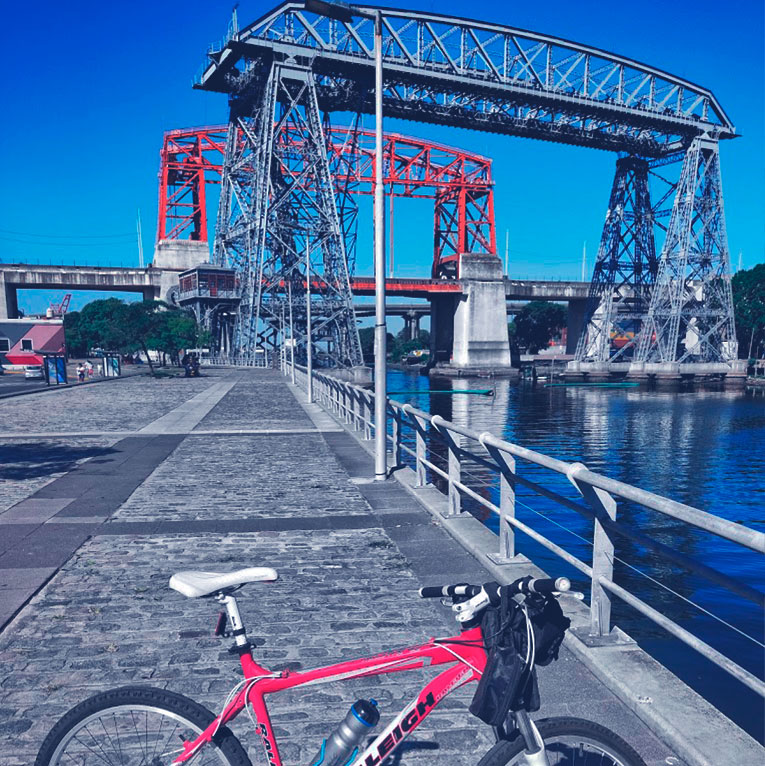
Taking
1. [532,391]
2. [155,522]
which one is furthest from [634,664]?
[532,391]

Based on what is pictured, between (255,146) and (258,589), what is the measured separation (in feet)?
191

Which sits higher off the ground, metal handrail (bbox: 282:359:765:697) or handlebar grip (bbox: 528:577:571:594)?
handlebar grip (bbox: 528:577:571:594)

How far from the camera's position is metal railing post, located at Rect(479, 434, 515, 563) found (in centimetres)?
641

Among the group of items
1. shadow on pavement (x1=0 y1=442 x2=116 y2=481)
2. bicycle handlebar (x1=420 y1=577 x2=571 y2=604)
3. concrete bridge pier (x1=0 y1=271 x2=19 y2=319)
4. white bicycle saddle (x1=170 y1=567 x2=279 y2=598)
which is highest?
concrete bridge pier (x1=0 y1=271 x2=19 y2=319)

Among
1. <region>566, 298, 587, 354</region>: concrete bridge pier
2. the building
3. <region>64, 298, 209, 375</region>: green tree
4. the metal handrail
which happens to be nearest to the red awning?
the building

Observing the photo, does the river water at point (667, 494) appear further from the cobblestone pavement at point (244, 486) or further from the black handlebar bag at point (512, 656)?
the black handlebar bag at point (512, 656)

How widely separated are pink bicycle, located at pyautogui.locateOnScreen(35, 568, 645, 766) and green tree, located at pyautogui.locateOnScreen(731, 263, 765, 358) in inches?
3708

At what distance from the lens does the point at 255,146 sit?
59125mm

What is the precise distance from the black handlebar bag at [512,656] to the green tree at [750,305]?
9432 centimetres

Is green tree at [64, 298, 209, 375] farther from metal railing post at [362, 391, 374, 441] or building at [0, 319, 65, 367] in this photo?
metal railing post at [362, 391, 374, 441]

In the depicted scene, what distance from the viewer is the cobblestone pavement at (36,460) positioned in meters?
10.6

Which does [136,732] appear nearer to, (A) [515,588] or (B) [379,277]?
(A) [515,588]

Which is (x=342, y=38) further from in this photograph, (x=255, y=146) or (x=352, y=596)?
(x=352, y=596)

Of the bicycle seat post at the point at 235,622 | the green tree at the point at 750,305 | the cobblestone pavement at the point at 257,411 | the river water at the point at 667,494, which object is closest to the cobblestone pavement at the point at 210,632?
the bicycle seat post at the point at 235,622
